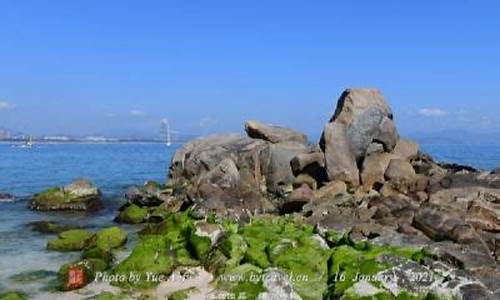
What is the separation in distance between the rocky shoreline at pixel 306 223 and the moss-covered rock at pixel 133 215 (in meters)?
0.10

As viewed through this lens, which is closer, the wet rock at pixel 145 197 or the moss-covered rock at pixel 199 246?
the moss-covered rock at pixel 199 246

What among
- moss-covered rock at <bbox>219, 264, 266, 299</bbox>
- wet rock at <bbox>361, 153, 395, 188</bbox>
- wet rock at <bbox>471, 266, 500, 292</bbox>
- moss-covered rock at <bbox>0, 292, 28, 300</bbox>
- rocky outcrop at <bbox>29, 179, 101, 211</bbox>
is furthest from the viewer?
rocky outcrop at <bbox>29, 179, 101, 211</bbox>

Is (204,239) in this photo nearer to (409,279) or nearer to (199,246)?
(199,246)

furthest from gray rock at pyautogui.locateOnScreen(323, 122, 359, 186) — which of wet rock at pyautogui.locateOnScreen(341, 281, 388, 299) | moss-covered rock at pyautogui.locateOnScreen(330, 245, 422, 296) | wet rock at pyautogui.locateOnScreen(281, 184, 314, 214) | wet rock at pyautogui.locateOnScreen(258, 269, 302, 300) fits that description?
wet rock at pyautogui.locateOnScreen(341, 281, 388, 299)

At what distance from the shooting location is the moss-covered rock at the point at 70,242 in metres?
24.7

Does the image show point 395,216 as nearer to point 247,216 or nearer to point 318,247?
point 318,247

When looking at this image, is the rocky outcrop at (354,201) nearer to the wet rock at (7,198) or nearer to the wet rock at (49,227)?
the wet rock at (49,227)

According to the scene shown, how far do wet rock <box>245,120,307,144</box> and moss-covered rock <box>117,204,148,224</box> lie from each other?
10712mm

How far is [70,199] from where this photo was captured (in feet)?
123

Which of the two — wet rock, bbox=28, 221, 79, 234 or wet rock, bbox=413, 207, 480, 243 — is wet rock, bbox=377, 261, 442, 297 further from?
wet rock, bbox=28, 221, 79, 234

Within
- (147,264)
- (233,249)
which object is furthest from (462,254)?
(147,264)

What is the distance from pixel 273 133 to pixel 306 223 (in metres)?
15.6

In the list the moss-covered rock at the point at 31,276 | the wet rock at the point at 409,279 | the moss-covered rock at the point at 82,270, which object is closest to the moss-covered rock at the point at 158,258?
the moss-covered rock at the point at 82,270

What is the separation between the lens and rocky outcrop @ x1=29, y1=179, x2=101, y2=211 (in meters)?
37.2
